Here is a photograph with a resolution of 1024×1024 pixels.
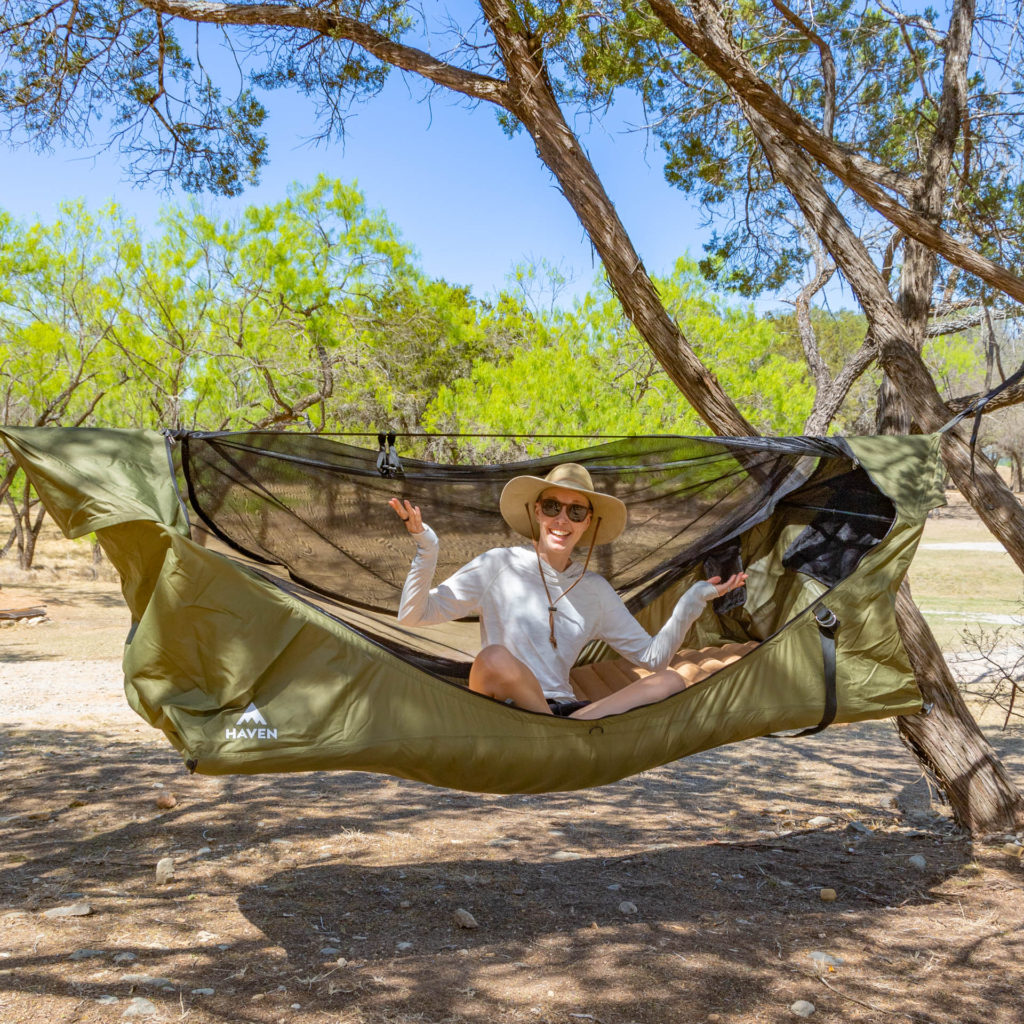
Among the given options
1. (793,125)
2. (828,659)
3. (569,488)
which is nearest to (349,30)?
(793,125)

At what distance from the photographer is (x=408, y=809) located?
119 inches

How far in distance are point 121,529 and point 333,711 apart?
48 cm

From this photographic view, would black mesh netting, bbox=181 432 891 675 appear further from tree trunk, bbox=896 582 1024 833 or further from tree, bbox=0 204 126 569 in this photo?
tree, bbox=0 204 126 569

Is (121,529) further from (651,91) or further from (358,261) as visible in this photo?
(358,261)

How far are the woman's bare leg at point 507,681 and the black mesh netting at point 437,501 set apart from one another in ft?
1.39

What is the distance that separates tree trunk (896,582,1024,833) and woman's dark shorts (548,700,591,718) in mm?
969

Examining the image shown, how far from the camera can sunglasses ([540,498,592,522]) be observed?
2305mm

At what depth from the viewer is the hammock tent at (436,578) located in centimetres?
167

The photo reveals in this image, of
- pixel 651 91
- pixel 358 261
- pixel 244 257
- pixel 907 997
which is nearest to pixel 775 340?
pixel 358 261

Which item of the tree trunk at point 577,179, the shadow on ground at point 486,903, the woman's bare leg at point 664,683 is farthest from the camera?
the tree trunk at point 577,179

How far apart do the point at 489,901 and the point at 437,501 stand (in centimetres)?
100

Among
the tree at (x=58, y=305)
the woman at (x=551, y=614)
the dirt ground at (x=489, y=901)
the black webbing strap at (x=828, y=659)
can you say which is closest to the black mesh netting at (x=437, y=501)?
the woman at (x=551, y=614)

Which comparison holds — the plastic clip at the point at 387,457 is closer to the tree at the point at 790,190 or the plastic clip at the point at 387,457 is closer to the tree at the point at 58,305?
the tree at the point at 790,190

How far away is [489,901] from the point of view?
7.38ft
